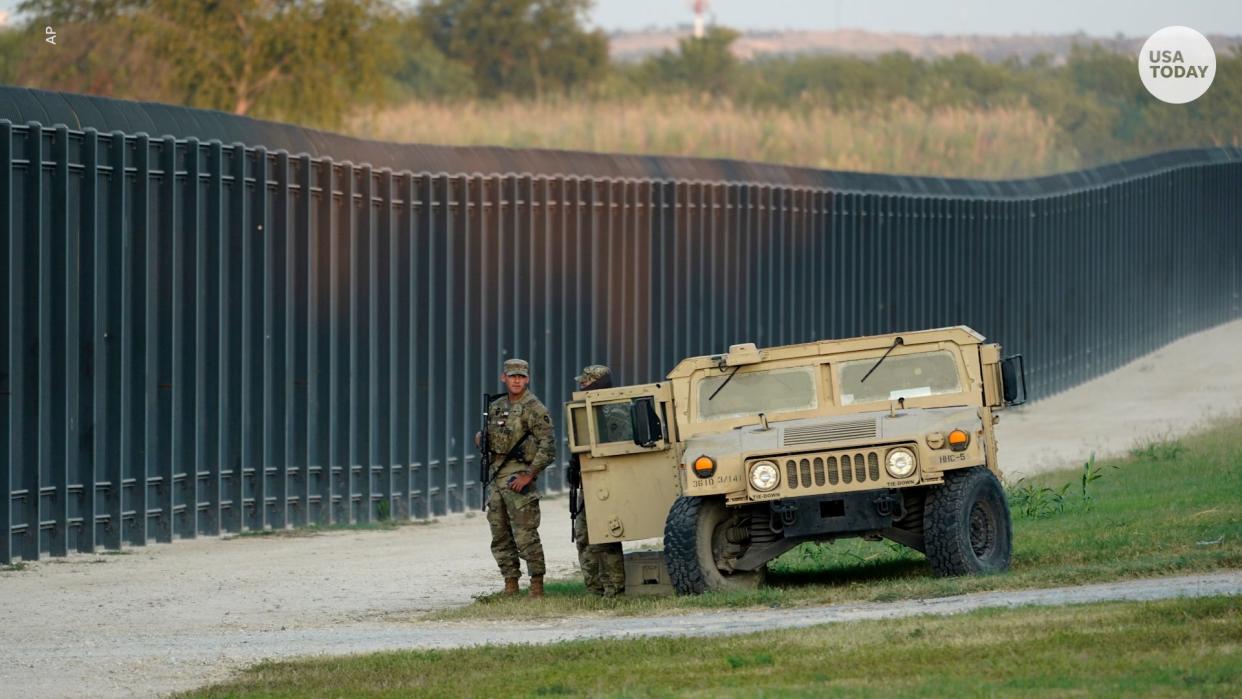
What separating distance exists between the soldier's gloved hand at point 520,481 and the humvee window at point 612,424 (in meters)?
0.55

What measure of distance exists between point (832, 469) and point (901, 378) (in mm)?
1380

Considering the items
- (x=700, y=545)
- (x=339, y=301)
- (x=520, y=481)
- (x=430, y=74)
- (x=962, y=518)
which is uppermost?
(x=430, y=74)

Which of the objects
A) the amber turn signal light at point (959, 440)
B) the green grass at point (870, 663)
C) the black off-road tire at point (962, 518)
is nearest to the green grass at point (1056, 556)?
the black off-road tire at point (962, 518)

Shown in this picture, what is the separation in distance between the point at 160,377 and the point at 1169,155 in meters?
30.1

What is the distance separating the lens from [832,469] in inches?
595

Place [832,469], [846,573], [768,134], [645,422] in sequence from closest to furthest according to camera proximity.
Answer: [832,469]
[645,422]
[846,573]
[768,134]

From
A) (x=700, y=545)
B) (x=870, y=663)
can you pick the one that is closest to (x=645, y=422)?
(x=700, y=545)

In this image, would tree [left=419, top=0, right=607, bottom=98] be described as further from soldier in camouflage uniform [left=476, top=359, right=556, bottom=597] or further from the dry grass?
soldier in camouflage uniform [left=476, top=359, right=556, bottom=597]

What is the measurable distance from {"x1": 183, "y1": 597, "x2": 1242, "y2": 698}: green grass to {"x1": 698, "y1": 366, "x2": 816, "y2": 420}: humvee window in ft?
10.8

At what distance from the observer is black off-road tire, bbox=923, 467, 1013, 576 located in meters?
15.0

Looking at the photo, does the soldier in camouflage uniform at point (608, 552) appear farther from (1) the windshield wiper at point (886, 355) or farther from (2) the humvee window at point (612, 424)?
(1) the windshield wiper at point (886, 355)

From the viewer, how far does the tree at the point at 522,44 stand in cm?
9569

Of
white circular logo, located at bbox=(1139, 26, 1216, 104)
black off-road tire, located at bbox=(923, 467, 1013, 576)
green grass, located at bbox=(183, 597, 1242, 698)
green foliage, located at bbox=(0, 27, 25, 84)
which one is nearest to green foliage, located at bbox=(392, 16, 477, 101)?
green foliage, located at bbox=(0, 27, 25, 84)

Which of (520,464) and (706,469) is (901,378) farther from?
(520,464)
